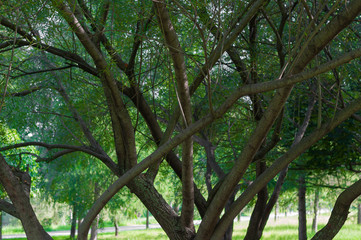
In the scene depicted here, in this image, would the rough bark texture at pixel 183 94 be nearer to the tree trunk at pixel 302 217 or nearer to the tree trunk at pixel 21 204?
the tree trunk at pixel 21 204

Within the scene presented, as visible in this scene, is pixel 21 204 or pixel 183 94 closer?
pixel 183 94

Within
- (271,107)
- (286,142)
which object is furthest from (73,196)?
(271,107)

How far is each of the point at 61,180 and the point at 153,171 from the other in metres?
13.8

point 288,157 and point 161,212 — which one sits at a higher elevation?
point 288,157

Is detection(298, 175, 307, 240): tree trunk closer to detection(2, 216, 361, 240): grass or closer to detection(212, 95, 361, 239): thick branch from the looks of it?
detection(2, 216, 361, 240): grass

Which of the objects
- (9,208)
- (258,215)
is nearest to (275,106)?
(258,215)

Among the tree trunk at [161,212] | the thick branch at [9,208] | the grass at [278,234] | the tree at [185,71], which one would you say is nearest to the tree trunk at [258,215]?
the tree at [185,71]

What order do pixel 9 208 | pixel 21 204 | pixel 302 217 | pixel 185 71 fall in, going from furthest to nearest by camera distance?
pixel 302 217
pixel 9 208
pixel 21 204
pixel 185 71

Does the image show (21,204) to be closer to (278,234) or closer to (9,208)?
(9,208)

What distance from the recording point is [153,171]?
5.83 meters

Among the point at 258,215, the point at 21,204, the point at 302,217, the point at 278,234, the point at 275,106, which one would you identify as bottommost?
the point at 278,234

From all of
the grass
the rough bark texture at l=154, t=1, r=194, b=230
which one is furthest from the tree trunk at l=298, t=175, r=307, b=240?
the rough bark texture at l=154, t=1, r=194, b=230

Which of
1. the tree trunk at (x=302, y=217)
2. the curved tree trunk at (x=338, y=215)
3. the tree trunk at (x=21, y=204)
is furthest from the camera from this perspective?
the tree trunk at (x=302, y=217)

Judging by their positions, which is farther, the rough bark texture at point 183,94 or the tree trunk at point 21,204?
the tree trunk at point 21,204
